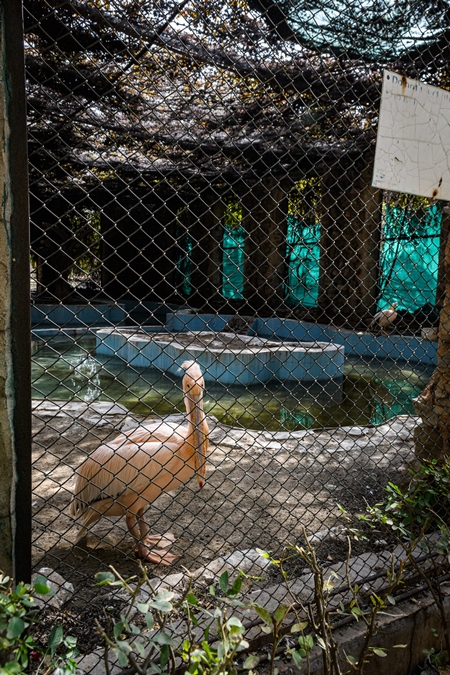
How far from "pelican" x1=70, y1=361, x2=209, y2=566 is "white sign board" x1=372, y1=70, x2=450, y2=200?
1.25 meters

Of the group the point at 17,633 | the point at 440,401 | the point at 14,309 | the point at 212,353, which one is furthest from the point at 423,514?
the point at 212,353

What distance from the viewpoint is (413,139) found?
202cm

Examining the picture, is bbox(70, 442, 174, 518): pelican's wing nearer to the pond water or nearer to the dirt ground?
the dirt ground

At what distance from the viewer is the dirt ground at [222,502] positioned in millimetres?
2324

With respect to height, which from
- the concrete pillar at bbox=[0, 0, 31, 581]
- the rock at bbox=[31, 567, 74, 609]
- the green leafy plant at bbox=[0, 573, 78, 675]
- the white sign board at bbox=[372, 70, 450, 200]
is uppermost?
the white sign board at bbox=[372, 70, 450, 200]

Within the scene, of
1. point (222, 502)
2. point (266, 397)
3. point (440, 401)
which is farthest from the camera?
point (266, 397)

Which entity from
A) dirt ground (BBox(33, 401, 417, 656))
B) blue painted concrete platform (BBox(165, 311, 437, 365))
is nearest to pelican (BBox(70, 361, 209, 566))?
dirt ground (BBox(33, 401, 417, 656))

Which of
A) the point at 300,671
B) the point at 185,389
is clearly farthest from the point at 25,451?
the point at 185,389

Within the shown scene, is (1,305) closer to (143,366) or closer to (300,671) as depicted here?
(300,671)

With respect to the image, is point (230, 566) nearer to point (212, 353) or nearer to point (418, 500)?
point (418, 500)

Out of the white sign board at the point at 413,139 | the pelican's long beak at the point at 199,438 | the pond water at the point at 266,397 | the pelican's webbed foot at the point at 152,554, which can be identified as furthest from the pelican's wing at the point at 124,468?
the pond water at the point at 266,397

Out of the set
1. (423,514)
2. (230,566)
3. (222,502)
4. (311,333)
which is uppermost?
(423,514)

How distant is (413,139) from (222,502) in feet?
7.26

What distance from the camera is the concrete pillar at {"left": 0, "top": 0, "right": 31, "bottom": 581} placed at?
45.1 inches
